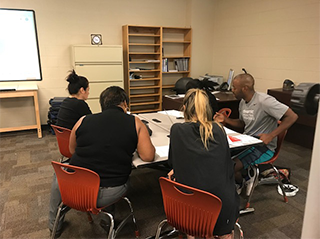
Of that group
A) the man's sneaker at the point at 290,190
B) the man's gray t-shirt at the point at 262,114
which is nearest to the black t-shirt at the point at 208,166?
the man's gray t-shirt at the point at 262,114

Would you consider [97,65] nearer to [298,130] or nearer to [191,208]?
[298,130]

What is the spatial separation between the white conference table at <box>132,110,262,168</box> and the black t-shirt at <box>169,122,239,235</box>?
366 millimetres

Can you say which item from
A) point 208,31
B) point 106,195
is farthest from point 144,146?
point 208,31

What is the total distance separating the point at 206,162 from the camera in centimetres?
144

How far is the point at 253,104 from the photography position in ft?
8.46

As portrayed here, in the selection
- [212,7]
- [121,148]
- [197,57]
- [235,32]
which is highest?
[212,7]

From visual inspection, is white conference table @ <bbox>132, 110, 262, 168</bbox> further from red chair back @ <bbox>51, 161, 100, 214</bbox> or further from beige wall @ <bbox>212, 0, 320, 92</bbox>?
beige wall @ <bbox>212, 0, 320, 92</bbox>

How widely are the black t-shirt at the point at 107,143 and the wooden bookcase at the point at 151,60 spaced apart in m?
3.74

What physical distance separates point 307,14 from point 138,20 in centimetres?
317

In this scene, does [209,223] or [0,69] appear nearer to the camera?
[209,223]

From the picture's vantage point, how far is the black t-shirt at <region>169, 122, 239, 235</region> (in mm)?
1440

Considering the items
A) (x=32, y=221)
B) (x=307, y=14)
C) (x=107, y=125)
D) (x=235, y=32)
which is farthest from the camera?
(x=235, y=32)

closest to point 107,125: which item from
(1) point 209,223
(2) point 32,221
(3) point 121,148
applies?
(3) point 121,148

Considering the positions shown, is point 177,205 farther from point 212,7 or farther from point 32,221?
point 212,7
